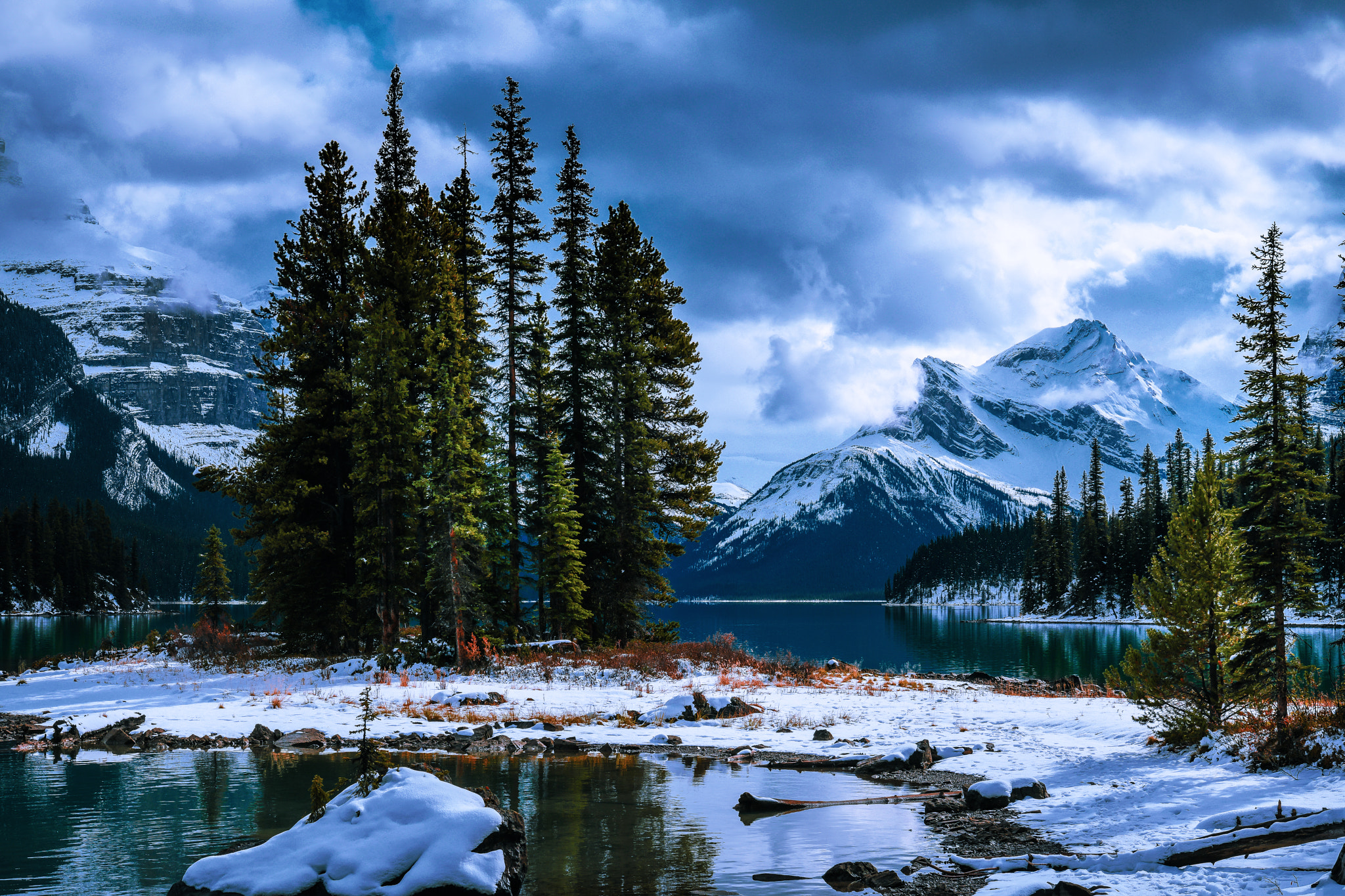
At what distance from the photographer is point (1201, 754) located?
1739 centimetres

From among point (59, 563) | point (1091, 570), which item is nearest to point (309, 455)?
point (1091, 570)

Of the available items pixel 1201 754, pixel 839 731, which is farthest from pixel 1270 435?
pixel 839 731

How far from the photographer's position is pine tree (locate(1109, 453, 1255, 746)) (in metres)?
18.9

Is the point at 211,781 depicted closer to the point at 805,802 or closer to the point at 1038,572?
the point at 805,802

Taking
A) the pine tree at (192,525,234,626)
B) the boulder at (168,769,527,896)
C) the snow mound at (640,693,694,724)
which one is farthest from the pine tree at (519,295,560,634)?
the pine tree at (192,525,234,626)

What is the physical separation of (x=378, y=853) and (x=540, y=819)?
577cm

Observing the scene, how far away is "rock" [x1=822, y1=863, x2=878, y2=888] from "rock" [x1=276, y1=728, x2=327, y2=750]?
15.4 m

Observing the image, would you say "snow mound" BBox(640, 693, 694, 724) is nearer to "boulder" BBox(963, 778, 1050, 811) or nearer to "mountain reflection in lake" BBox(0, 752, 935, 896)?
"mountain reflection in lake" BBox(0, 752, 935, 896)

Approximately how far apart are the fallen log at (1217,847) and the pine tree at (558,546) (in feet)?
83.2

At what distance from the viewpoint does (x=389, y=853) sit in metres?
10.1

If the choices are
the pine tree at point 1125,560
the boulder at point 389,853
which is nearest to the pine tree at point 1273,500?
the boulder at point 389,853

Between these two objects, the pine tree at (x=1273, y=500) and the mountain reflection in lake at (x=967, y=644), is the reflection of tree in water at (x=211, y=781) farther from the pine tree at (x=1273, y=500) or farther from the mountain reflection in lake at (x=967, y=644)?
the mountain reflection in lake at (x=967, y=644)

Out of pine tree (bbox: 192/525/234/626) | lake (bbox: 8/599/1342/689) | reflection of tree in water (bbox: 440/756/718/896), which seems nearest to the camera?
reflection of tree in water (bbox: 440/756/718/896)

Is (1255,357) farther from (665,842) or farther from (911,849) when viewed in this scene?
(665,842)
